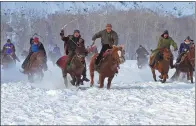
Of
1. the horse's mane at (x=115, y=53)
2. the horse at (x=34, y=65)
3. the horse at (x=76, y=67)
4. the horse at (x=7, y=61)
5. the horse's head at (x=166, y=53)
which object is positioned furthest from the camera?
the horse at (x=7, y=61)

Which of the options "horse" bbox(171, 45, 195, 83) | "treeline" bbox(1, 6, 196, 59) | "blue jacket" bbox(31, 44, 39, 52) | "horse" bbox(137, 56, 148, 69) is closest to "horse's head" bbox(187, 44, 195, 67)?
"horse" bbox(171, 45, 195, 83)

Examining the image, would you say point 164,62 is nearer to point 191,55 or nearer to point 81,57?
point 191,55

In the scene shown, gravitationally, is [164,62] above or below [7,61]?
above

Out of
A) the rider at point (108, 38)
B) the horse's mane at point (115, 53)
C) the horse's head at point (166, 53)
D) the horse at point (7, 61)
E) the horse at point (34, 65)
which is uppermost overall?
the rider at point (108, 38)

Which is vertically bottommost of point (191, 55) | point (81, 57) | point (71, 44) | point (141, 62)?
point (141, 62)

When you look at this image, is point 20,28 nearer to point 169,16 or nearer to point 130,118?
point 169,16

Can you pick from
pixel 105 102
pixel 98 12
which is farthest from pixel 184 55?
pixel 98 12

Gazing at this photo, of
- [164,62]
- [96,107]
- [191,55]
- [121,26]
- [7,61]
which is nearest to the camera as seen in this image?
[96,107]

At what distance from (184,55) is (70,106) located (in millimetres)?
8707

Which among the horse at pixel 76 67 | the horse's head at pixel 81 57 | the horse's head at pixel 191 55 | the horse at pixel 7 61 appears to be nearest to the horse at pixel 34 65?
the horse at pixel 76 67

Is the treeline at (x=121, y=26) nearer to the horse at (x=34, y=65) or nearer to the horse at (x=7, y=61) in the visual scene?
the horse at (x=7, y=61)

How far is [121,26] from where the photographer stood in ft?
244

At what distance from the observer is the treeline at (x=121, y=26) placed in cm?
7350

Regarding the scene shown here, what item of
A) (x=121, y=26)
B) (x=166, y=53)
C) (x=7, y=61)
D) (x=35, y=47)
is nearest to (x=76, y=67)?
(x=35, y=47)
